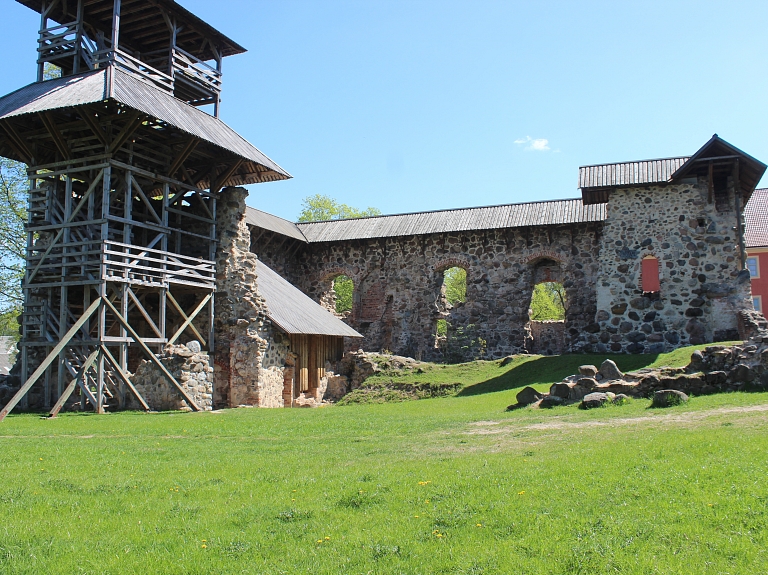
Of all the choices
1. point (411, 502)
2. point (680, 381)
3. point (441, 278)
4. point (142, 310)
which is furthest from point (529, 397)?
point (441, 278)

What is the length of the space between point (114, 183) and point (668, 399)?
15.1 meters

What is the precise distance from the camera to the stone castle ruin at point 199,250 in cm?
1719

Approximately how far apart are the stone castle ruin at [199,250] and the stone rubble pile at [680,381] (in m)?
7.68

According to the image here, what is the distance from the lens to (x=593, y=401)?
12.2m

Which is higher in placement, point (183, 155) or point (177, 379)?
point (183, 155)

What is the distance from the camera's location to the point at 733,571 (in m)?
4.43

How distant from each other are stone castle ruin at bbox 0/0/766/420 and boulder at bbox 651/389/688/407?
9.90 m

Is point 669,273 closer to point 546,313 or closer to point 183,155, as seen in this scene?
point 183,155

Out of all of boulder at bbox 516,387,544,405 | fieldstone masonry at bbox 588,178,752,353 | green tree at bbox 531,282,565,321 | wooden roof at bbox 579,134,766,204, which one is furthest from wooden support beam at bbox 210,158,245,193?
green tree at bbox 531,282,565,321

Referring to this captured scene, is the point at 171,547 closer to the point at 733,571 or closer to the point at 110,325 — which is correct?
the point at 733,571

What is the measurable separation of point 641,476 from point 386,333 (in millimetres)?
22602

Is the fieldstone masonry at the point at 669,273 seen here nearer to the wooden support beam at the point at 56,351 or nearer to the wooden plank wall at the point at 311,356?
the wooden plank wall at the point at 311,356

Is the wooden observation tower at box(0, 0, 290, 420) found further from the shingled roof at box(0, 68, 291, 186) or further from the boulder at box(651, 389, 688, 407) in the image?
the boulder at box(651, 389, 688, 407)

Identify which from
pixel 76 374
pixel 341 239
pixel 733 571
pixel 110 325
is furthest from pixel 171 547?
pixel 341 239
